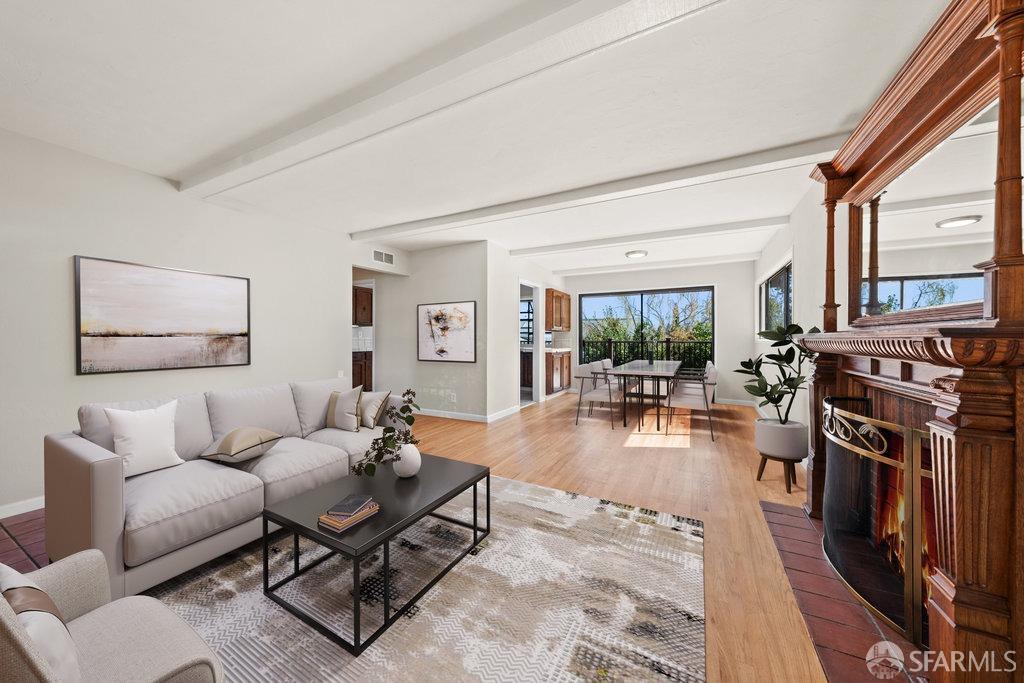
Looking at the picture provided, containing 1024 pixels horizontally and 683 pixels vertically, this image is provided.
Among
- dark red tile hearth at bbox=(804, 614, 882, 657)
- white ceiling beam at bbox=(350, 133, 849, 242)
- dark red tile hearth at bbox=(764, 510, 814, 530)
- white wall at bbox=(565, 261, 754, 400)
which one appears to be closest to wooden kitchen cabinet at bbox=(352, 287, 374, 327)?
white ceiling beam at bbox=(350, 133, 849, 242)

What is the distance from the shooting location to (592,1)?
4.84 feet

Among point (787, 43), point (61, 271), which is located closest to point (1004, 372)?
point (787, 43)

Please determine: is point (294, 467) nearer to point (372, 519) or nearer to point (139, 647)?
point (372, 519)

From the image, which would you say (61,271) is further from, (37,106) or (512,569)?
(512,569)

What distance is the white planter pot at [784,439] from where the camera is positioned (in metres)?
2.92

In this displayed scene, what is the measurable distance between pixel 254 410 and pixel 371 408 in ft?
2.64

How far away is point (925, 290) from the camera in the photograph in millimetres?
1569

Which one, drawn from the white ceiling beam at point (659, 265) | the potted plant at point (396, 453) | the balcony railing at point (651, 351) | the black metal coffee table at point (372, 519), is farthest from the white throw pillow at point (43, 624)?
the balcony railing at point (651, 351)

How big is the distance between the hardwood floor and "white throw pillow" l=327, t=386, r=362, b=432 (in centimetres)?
115

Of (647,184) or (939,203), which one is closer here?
(939,203)

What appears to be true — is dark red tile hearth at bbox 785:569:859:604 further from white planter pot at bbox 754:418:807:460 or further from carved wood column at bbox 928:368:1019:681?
white planter pot at bbox 754:418:807:460

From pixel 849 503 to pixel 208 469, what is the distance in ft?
11.4

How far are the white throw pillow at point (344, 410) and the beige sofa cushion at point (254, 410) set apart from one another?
25 cm

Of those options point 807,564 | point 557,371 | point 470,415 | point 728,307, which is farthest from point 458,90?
Result: point 728,307
